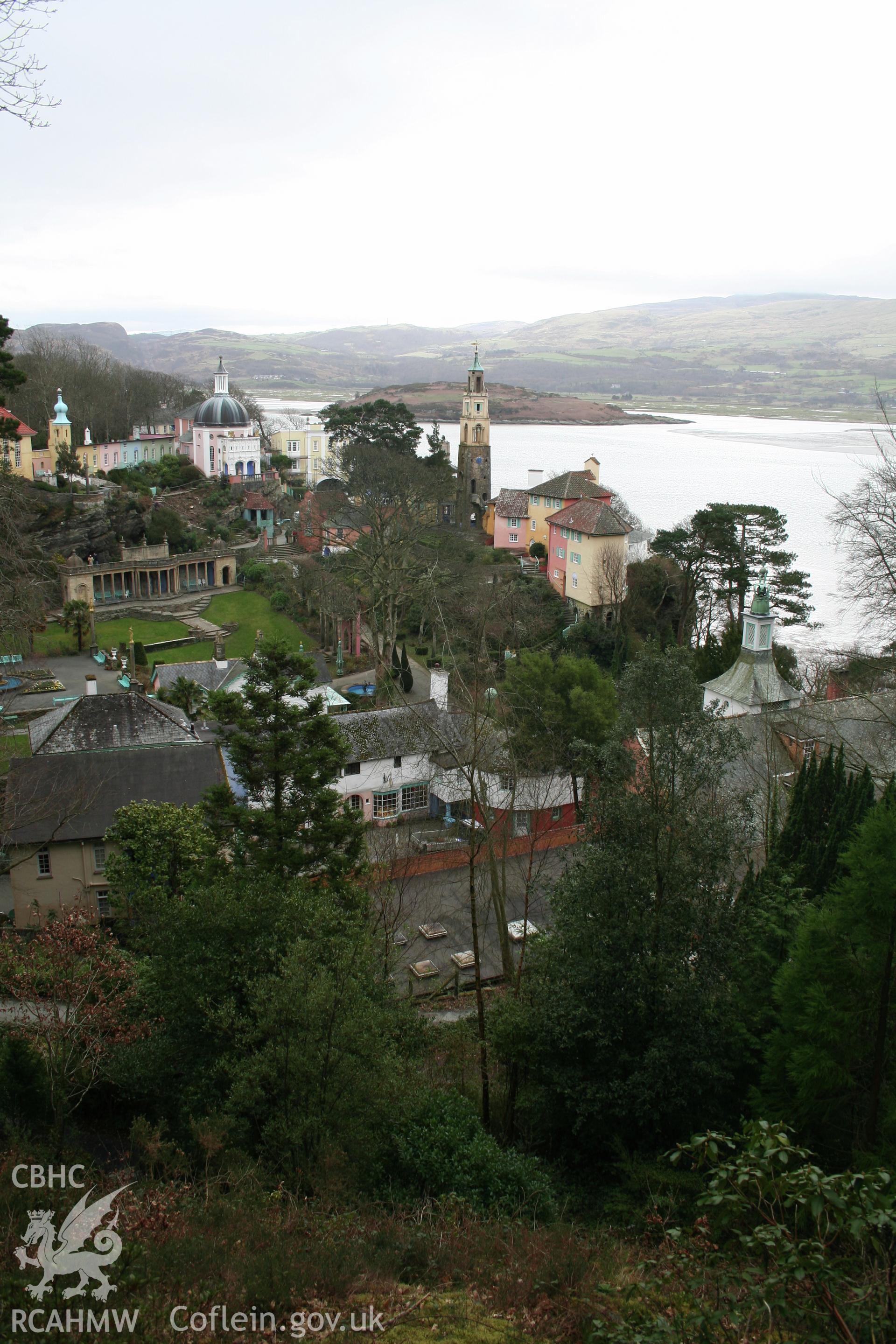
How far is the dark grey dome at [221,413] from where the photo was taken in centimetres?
5894

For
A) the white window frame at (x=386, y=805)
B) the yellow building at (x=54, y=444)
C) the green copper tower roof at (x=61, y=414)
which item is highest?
the green copper tower roof at (x=61, y=414)

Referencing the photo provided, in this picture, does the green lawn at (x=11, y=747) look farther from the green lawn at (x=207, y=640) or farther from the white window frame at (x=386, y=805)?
the green lawn at (x=207, y=640)

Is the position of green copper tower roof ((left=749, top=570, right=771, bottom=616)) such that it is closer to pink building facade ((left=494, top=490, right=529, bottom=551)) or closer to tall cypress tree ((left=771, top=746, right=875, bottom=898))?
tall cypress tree ((left=771, top=746, right=875, bottom=898))

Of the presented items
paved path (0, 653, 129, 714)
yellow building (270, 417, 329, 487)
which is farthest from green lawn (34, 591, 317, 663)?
yellow building (270, 417, 329, 487)

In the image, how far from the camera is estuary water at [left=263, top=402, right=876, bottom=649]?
39406mm

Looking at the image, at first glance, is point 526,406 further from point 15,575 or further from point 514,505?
point 15,575

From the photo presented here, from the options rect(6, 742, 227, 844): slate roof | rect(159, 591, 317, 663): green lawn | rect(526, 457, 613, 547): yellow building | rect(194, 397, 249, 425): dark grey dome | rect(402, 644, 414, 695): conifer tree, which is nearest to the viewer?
rect(6, 742, 227, 844): slate roof

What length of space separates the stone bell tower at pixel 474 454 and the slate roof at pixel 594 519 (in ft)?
36.7

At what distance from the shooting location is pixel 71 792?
56.5 feet

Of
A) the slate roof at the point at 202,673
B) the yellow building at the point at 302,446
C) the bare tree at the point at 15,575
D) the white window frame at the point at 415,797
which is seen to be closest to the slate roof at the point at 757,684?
the white window frame at the point at 415,797

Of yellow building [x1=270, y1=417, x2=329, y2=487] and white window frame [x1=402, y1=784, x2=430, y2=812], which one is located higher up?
yellow building [x1=270, y1=417, x2=329, y2=487]

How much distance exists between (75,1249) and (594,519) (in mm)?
33779

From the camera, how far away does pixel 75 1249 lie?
5879 mm

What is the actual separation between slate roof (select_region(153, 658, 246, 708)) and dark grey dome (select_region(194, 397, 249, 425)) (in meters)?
29.5
